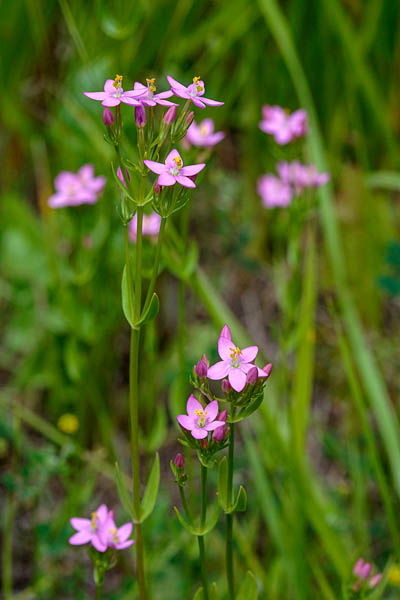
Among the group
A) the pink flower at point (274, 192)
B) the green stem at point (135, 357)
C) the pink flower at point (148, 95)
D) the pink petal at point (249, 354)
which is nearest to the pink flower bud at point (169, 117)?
the pink flower at point (148, 95)

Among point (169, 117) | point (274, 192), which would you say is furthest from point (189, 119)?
point (274, 192)

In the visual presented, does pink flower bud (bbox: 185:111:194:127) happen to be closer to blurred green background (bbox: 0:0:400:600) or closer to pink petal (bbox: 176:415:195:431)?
pink petal (bbox: 176:415:195:431)

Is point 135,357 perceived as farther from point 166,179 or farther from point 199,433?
point 166,179

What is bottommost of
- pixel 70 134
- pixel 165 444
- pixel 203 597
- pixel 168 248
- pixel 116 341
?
pixel 203 597

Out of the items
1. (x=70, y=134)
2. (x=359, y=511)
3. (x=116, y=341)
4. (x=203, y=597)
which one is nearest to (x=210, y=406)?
(x=203, y=597)

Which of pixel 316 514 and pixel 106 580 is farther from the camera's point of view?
pixel 106 580

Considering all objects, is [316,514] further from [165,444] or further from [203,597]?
[165,444]

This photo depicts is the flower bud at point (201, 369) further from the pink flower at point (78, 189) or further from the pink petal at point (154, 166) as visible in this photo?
the pink flower at point (78, 189)
